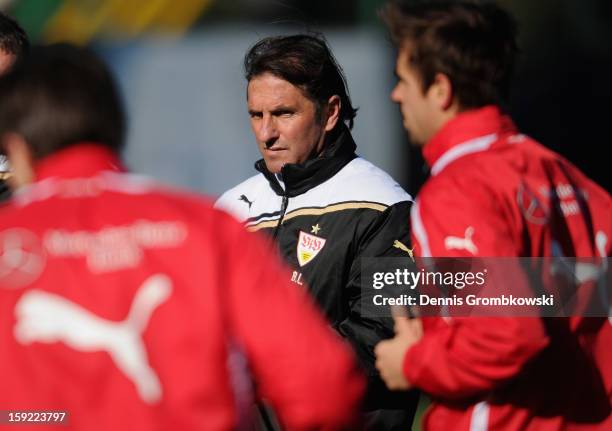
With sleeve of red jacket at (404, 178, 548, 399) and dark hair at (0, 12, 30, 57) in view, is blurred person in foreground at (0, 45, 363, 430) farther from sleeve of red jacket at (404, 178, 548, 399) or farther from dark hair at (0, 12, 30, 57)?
dark hair at (0, 12, 30, 57)

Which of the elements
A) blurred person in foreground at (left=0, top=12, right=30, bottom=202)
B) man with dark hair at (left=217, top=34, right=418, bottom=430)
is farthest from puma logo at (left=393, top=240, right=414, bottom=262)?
blurred person in foreground at (left=0, top=12, right=30, bottom=202)

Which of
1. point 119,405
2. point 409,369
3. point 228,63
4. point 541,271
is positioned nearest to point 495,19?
point 541,271

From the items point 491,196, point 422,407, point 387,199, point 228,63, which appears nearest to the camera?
point 491,196

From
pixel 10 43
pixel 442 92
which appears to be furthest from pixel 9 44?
pixel 442 92

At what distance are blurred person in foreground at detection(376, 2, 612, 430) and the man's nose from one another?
966mm

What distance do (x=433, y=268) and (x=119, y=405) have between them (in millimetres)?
905

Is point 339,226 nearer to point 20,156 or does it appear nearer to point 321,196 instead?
point 321,196

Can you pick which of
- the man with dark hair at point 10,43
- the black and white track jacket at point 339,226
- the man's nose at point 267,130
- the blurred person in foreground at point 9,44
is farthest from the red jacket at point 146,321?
the man with dark hair at point 10,43

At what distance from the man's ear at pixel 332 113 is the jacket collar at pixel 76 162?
171 cm

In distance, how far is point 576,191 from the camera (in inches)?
102

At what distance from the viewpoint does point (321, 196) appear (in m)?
3.45

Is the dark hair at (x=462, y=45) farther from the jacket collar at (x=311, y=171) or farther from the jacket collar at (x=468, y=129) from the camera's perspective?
the jacket collar at (x=311, y=171)

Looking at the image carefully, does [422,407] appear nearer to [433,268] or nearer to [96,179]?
[433,268]

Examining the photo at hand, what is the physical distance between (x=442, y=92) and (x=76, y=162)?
3.23ft
